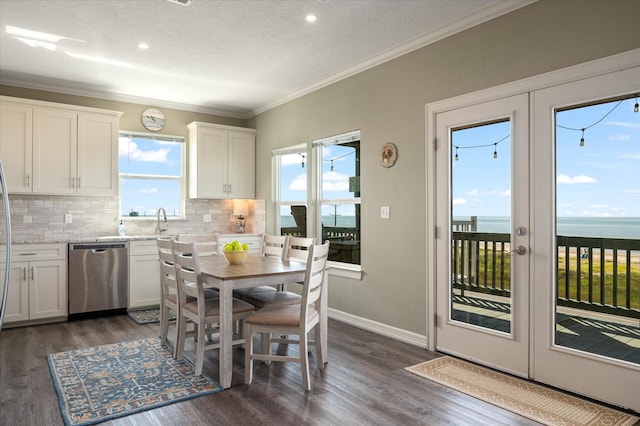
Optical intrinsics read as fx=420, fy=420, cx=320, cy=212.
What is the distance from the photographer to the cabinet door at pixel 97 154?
5.07 m

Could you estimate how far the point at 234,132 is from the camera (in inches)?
247

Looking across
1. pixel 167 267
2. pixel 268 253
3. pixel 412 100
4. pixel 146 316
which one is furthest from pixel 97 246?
pixel 412 100

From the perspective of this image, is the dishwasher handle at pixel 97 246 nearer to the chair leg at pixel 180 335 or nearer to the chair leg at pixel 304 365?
the chair leg at pixel 180 335

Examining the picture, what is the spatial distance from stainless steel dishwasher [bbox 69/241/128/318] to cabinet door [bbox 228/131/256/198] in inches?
72.3

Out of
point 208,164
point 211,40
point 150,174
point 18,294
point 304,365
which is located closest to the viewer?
point 304,365

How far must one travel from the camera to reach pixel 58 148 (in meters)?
4.92

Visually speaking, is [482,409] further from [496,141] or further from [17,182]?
[17,182]

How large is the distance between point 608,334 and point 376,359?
1622 millimetres

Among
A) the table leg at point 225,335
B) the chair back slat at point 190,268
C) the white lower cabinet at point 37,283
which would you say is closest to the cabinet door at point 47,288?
the white lower cabinet at point 37,283

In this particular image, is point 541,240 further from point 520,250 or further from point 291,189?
point 291,189

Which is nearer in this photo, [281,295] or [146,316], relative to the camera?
[281,295]

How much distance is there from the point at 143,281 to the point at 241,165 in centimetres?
219

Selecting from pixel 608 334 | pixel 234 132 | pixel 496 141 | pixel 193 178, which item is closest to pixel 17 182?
pixel 193 178

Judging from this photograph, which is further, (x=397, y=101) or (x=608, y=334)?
(x=397, y=101)
